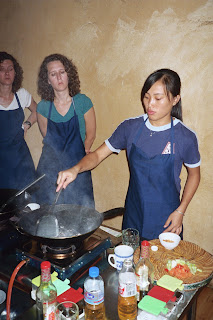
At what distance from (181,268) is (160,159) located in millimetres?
908

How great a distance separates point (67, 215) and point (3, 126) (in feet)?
5.74

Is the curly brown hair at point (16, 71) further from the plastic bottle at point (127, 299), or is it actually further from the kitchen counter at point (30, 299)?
the plastic bottle at point (127, 299)

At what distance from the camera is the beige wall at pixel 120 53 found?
2271 millimetres

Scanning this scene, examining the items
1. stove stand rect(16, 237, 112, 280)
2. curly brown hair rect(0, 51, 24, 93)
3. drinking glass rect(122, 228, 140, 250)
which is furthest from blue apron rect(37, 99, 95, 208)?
stove stand rect(16, 237, 112, 280)

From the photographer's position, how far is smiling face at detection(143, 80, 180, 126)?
6.53ft

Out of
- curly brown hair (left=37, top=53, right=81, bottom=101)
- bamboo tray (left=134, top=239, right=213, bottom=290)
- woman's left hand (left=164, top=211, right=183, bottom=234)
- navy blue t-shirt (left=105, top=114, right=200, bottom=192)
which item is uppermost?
curly brown hair (left=37, top=53, right=81, bottom=101)

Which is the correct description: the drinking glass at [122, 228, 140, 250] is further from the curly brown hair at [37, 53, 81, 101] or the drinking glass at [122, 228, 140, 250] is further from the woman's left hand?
the curly brown hair at [37, 53, 81, 101]

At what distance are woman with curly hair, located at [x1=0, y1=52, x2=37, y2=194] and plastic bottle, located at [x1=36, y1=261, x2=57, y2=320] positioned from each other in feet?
6.81

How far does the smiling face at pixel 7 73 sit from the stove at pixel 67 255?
2041 mm

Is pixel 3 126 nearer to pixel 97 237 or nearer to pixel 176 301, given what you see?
pixel 97 237

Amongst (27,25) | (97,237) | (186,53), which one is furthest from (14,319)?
(27,25)

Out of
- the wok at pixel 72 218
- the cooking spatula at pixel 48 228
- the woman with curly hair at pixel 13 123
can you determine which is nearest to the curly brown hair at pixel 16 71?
the woman with curly hair at pixel 13 123

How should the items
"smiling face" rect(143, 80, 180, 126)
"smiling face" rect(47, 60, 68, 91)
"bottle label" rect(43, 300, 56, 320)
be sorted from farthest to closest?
1. "smiling face" rect(47, 60, 68, 91)
2. "smiling face" rect(143, 80, 180, 126)
3. "bottle label" rect(43, 300, 56, 320)

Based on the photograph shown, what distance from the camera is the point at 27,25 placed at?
297 centimetres
